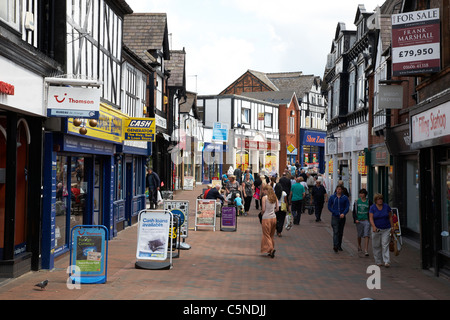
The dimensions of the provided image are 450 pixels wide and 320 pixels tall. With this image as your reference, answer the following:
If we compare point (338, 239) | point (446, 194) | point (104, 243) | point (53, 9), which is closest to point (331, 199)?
point (338, 239)

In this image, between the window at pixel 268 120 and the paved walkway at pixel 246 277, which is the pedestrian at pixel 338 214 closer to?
the paved walkway at pixel 246 277

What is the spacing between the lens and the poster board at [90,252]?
32.1ft

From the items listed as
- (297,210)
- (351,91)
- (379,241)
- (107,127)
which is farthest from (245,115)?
(379,241)

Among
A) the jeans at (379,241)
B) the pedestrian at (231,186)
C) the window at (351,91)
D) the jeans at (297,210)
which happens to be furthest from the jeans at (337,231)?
the window at (351,91)

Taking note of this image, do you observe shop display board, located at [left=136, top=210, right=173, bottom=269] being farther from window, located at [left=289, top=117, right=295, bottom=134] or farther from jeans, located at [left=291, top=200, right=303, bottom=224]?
window, located at [left=289, top=117, right=295, bottom=134]

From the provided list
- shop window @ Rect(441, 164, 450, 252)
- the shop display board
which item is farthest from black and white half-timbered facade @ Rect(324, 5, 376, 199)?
the shop display board

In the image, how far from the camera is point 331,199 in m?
15.0

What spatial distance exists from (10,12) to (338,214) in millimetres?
9122

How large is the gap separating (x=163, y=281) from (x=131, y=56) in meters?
12.2

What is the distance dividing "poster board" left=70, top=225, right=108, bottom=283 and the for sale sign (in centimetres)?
711

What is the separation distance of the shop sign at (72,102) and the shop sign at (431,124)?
254 inches

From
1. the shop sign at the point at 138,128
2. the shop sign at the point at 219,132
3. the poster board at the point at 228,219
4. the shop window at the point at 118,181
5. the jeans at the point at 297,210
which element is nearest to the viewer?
the shop sign at the point at 138,128

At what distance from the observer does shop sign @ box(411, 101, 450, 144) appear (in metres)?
10.4

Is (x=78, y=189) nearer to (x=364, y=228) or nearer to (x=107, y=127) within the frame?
(x=107, y=127)
